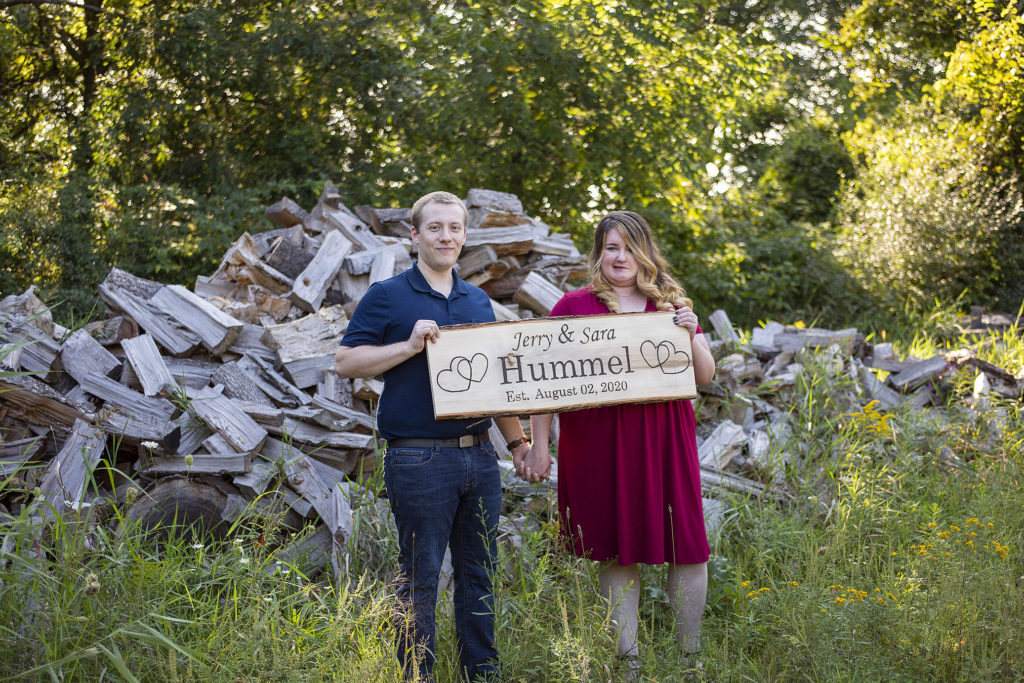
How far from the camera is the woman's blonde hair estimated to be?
11.0 feet

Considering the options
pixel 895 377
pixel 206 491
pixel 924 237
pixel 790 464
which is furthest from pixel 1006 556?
pixel 924 237

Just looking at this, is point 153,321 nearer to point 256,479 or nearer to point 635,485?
point 256,479

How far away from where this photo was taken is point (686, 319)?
3248mm

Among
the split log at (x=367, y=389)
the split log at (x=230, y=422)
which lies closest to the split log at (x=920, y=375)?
the split log at (x=367, y=389)

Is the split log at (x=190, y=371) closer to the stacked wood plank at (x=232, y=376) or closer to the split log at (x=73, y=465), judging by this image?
the stacked wood plank at (x=232, y=376)

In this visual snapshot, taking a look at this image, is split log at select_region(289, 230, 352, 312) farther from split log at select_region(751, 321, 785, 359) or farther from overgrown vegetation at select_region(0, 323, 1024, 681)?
split log at select_region(751, 321, 785, 359)

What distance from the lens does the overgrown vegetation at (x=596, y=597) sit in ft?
8.66

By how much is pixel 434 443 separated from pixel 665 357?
1.00m

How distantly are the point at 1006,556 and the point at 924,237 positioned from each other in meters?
7.79

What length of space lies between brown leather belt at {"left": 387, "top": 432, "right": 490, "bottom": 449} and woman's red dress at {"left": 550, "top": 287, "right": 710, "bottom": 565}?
567 millimetres

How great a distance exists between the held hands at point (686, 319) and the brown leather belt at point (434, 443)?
3.13ft

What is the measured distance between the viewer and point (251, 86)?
9047 millimetres

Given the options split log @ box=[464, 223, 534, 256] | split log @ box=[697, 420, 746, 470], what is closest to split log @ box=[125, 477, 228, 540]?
split log @ box=[464, 223, 534, 256]

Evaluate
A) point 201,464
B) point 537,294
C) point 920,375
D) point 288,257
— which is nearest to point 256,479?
point 201,464
